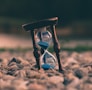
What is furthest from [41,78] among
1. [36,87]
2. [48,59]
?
[36,87]

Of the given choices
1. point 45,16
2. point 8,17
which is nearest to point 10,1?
point 8,17

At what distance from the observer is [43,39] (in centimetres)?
521

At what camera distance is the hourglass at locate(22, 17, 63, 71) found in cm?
509

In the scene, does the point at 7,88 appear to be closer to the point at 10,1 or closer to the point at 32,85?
the point at 32,85

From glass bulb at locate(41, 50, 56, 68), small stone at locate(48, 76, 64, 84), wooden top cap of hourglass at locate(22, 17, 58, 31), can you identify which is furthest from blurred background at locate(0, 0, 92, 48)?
small stone at locate(48, 76, 64, 84)

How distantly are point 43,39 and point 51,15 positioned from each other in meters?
6.89

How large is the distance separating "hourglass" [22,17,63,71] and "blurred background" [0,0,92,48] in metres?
5.68

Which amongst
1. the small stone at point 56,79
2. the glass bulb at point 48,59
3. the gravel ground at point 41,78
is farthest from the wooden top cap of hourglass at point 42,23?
the small stone at point 56,79

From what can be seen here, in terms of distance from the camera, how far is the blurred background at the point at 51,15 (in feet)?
37.8

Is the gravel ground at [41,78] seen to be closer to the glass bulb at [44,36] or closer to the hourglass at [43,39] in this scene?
the hourglass at [43,39]

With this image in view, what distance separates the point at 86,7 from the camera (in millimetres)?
12000

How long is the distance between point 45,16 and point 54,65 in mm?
6853

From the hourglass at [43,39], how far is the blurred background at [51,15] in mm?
5681

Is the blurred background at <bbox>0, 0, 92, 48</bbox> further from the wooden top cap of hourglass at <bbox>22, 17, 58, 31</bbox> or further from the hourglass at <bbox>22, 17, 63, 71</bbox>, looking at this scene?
the wooden top cap of hourglass at <bbox>22, 17, 58, 31</bbox>
